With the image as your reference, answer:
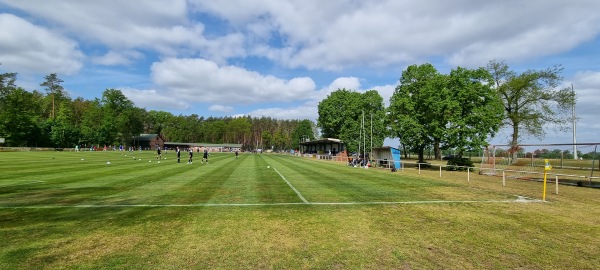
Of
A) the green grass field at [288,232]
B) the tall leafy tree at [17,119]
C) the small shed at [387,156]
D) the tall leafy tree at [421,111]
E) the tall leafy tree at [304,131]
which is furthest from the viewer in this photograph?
the tall leafy tree at [304,131]

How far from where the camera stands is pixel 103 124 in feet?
335

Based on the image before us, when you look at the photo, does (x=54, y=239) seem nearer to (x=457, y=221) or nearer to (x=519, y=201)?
(x=457, y=221)

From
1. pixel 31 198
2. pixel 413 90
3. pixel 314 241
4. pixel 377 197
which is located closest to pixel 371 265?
pixel 314 241

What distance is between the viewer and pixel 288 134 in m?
178

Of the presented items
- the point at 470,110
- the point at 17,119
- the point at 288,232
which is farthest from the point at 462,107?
the point at 17,119

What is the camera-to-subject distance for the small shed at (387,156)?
35594 millimetres

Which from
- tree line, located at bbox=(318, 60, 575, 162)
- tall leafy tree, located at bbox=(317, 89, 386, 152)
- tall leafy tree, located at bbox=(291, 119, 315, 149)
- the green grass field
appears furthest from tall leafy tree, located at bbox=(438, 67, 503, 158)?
tall leafy tree, located at bbox=(291, 119, 315, 149)

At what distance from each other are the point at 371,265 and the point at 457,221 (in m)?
4.56

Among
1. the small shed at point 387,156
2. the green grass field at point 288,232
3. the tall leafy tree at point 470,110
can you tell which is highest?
the tall leafy tree at point 470,110

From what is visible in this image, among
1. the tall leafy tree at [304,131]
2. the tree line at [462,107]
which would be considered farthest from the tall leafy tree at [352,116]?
the tall leafy tree at [304,131]

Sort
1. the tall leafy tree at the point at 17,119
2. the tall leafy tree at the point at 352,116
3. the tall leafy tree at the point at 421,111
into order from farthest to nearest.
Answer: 1. the tall leafy tree at the point at 17,119
2. the tall leafy tree at the point at 352,116
3. the tall leafy tree at the point at 421,111

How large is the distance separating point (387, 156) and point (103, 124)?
93.8 meters

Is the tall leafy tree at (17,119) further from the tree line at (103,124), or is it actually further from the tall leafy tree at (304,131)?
the tall leafy tree at (304,131)

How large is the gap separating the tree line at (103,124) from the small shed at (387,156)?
85.1 metres
